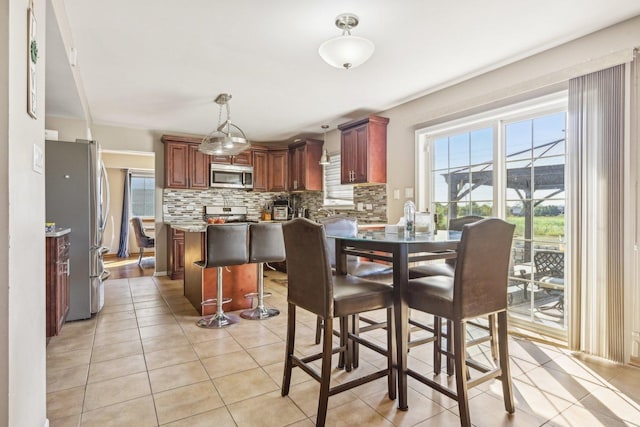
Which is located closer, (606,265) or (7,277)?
(7,277)

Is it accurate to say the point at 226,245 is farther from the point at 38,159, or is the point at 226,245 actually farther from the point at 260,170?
the point at 260,170

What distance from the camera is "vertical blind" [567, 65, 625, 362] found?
239 centimetres

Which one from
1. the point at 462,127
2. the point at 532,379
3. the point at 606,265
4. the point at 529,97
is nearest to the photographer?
the point at 532,379

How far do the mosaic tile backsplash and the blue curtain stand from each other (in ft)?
9.18

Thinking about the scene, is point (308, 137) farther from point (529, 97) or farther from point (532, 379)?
point (532, 379)

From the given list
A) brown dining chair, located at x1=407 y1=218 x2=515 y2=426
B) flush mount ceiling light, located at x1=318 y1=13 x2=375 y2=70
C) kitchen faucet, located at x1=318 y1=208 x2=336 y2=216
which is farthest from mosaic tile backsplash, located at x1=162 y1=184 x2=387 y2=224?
brown dining chair, located at x1=407 y1=218 x2=515 y2=426

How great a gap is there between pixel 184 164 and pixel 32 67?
4.47 m

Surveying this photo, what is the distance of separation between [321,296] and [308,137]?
492 centimetres

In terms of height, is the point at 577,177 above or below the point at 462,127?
below

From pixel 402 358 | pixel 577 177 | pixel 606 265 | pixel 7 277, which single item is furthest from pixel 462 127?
pixel 7 277

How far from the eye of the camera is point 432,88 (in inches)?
146

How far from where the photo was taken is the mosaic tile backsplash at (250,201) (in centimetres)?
476

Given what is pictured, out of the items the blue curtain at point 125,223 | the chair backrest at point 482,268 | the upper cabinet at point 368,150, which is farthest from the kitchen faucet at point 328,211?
the blue curtain at point 125,223

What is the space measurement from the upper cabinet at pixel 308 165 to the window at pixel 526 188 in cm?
264
